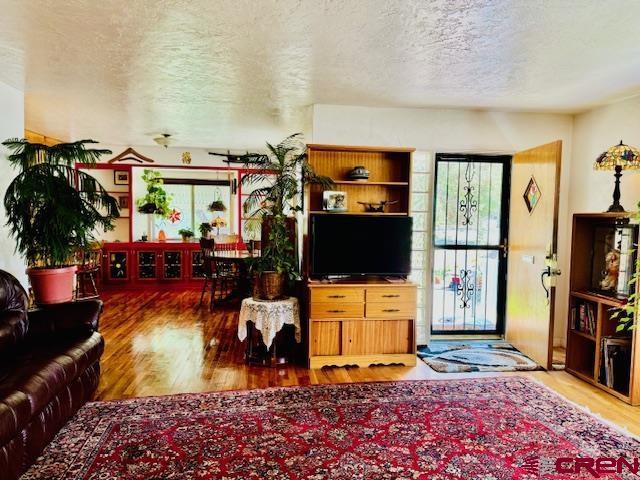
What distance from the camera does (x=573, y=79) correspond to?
134 inches

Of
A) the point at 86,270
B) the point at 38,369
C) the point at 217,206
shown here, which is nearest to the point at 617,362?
the point at 38,369

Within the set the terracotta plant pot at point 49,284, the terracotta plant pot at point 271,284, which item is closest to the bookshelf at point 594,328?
the terracotta plant pot at point 271,284

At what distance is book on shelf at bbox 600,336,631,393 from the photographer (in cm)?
338

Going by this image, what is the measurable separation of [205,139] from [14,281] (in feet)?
13.6

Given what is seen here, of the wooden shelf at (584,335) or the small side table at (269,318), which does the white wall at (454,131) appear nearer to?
the wooden shelf at (584,335)

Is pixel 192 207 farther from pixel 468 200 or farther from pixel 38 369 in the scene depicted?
pixel 38 369

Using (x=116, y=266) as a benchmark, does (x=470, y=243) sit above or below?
above

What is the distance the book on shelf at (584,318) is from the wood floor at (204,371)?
458 millimetres

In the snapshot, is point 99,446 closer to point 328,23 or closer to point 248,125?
point 328,23

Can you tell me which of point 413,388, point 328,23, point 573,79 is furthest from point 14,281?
point 573,79

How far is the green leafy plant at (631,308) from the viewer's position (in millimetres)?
3055

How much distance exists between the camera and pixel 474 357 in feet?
13.9

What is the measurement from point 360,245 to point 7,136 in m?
3.45

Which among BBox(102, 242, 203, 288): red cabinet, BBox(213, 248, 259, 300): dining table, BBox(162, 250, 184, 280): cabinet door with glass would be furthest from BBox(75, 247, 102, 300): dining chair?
BBox(213, 248, 259, 300): dining table
